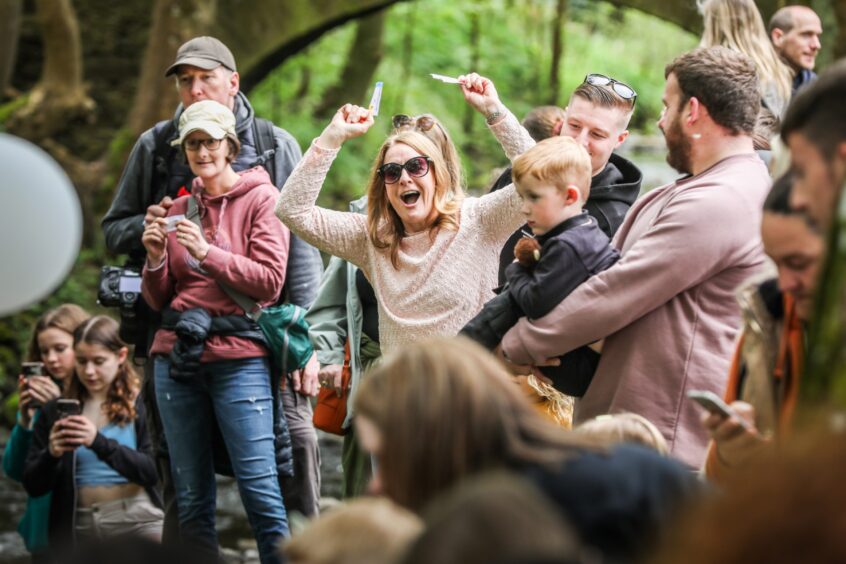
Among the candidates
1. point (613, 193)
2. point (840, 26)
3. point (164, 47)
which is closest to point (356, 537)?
point (613, 193)

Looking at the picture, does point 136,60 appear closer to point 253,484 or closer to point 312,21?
point 312,21

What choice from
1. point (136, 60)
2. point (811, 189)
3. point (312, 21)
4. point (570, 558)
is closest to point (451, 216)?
point (811, 189)

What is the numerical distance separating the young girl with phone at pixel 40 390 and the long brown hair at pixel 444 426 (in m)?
3.46

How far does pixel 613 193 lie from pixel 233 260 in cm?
147

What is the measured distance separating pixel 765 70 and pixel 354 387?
2.15 meters

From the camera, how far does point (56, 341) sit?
20.3 ft

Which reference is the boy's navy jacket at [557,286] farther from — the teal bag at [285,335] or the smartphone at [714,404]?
the teal bag at [285,335]

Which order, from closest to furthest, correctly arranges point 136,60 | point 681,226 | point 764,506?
point 764,506, point 681,226, point 136,60

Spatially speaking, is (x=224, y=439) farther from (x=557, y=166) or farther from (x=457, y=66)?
(x=457, y=66)

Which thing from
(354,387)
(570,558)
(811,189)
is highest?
(811,189)

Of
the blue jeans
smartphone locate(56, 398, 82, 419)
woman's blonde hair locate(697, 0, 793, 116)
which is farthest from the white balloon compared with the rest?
woman's blonde hair locate(697, 0, 793, 116)

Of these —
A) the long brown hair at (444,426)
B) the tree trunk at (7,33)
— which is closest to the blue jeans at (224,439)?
the long brown hair at (444,426)

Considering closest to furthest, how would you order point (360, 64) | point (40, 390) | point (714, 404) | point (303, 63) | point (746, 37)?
point (714, 404), point (746, 37), point (40, 390), point (360, 64), point (303, 63)

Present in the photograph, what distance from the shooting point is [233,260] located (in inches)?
202
